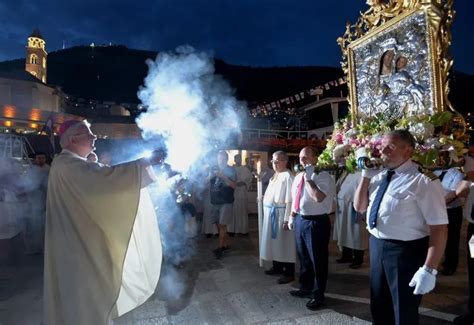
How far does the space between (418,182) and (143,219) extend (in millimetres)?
2704

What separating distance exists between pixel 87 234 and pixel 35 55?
5144 centimetres

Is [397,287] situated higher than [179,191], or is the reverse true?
[179,191]

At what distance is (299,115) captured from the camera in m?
23.2

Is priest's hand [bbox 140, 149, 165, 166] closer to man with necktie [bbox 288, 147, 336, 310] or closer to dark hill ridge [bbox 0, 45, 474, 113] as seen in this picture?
man with necktie [bbox 288, 147, 336, 310]

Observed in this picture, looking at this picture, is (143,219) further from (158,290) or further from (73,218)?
(158,290)

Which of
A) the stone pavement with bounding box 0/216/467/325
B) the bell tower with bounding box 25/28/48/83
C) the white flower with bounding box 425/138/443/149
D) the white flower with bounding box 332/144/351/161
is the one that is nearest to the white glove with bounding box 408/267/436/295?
the stone pavement with bounding box 0/216/467/325

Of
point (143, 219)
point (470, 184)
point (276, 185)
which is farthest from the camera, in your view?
point (276, 185)

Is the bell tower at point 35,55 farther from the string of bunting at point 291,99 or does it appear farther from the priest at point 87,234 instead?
the priest at point 87,234

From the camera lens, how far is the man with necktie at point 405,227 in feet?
8.80

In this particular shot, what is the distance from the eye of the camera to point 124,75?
295ft

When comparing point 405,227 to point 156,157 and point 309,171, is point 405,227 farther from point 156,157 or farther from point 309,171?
point 156,157

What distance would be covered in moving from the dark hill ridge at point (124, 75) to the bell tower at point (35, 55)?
8.24 meters

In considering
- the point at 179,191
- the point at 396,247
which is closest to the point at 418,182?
the point at 396,247

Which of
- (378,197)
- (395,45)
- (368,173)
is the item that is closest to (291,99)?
(395,45)
